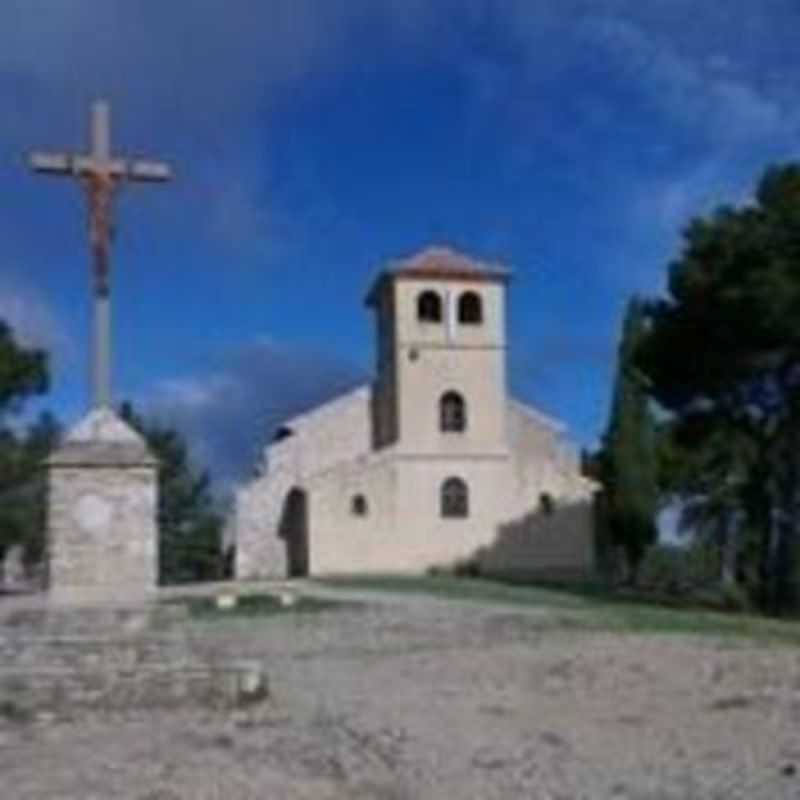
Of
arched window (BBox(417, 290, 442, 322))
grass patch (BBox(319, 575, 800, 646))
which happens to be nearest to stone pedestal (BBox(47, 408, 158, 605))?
grass patch (BBox(319, 575, 800, 646))

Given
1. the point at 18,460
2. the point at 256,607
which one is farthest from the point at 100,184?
the point at 18,460

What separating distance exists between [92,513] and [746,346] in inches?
938

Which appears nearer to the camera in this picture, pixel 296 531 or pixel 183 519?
pixel 296 531

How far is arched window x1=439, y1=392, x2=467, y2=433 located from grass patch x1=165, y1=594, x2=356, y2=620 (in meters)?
22.0

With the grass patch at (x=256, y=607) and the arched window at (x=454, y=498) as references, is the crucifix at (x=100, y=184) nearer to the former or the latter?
the grass patch at (x=256, y=607)

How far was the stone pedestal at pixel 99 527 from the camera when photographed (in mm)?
20891

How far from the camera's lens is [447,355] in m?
64.1

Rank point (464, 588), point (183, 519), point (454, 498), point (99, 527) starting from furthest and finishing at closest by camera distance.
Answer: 1. point (183, 519)
2. point (454, 498)
3. point (464, 588)
4. point (99, 527)

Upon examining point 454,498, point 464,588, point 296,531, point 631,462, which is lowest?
point 464,588

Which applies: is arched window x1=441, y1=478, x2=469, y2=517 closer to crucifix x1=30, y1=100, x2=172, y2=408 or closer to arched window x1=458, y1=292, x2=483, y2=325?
arched window x1=458, y1=292, x2=483, y2=325

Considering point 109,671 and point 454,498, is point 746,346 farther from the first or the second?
point 109,671

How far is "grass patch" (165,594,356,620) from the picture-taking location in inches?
1436

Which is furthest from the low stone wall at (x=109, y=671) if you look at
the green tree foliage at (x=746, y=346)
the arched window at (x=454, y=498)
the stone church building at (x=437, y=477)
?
the arched window at (x=454, y=498)

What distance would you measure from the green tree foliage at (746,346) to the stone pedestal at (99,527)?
21.9 meters
